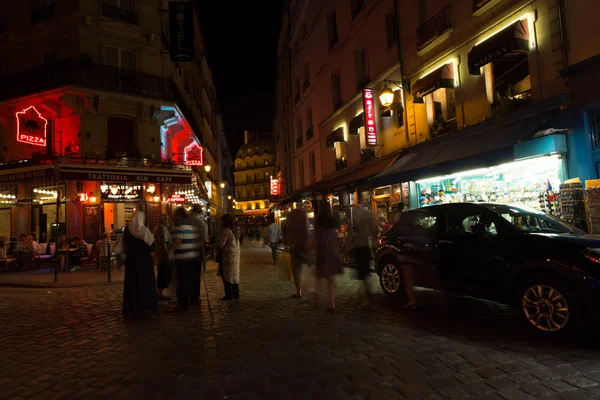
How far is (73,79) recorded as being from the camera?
1625 centimetres

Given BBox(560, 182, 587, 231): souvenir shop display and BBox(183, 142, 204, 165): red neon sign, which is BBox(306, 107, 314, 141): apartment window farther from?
→ BBox(560, 182, 587, 231): souvenir shop display

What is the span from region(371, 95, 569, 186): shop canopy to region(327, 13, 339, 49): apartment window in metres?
10.9

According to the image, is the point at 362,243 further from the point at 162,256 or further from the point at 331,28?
the point at 331,28

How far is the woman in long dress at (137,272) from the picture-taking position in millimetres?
6395

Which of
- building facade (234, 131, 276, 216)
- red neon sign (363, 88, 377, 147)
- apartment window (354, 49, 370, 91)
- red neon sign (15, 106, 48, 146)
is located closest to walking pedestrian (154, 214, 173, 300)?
red neon sign (363, 88, 377, 147)

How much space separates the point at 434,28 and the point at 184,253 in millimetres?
11328

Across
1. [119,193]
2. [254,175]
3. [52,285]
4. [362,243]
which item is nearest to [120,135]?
[119,193]

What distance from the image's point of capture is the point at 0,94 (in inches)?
677

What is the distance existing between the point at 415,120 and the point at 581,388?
12.0 m

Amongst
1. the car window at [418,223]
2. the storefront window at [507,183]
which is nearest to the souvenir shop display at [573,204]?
the storefront window at [507,183]

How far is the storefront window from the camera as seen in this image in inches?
356

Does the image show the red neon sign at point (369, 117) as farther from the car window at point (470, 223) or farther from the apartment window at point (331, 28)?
the car window at point (470, 223)

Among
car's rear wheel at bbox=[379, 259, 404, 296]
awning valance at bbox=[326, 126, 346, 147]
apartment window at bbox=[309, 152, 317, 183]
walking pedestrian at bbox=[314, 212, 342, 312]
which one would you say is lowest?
car's rear wheel at bbox=[379, 259, 404, 296]

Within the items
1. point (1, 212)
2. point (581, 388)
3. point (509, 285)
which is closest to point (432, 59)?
point (509, 285)
